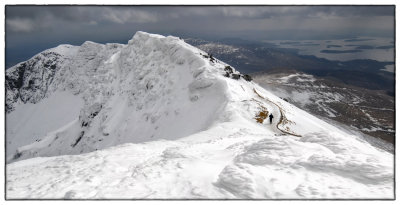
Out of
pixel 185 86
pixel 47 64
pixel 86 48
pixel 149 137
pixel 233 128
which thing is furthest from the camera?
pixel 47 64

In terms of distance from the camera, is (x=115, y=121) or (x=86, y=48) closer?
(x=115, y=121)

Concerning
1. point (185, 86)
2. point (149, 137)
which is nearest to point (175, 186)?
point (149, 137)

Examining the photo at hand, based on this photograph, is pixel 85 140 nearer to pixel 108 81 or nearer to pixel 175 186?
pixel 108 81

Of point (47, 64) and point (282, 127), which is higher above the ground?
point (47, 64)

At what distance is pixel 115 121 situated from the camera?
6128cm

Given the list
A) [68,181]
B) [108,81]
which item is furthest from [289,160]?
[108,81]

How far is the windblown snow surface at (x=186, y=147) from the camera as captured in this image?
9.21 meters

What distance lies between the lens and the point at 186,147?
16828mm

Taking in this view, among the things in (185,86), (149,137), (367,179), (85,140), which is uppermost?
(185,86)

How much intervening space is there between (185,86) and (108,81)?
41.7m

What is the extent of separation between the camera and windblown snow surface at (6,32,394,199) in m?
9.21

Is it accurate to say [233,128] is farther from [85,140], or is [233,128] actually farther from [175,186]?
[85,140]

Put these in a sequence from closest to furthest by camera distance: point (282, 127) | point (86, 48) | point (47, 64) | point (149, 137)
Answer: point (282, 127), point (149, 137), point (86, 48), point (47, 64)

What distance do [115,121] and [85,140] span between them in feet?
42.4
